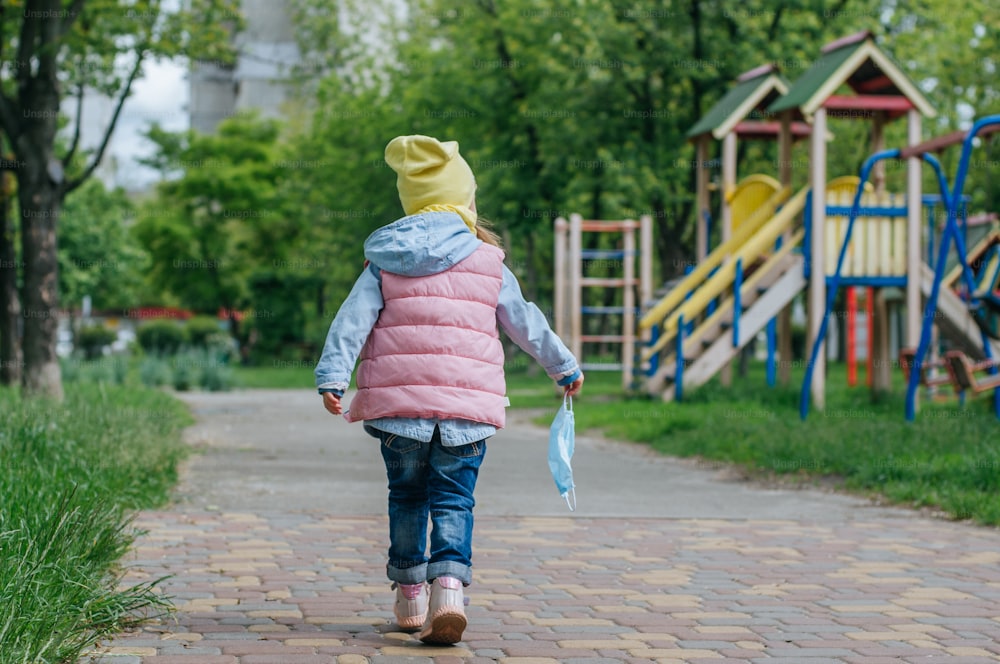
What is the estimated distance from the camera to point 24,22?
1454cm

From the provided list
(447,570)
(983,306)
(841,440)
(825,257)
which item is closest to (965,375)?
(983,306)

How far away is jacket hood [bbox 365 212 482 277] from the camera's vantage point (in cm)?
476

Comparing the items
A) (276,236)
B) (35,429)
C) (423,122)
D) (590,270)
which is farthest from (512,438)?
(276,236)

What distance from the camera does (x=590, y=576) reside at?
6.07 m

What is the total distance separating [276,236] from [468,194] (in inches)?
1821

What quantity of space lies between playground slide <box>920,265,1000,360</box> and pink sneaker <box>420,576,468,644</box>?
12.7m

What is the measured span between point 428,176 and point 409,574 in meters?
1.42

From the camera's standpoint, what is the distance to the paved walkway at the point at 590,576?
4.62m

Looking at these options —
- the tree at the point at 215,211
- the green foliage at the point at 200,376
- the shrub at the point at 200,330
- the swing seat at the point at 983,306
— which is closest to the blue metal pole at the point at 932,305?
the swing seat at the point at 983,306

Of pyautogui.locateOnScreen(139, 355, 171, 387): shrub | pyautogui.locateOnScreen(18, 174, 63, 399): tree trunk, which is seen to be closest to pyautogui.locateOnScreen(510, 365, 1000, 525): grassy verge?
pyautogui.locateOnScreen(18, 174, 63, 399): tree trunk

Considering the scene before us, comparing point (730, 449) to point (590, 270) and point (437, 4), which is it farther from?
point (590, 270)

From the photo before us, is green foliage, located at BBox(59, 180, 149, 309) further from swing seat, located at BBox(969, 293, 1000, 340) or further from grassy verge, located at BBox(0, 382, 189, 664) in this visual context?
grassy verge, located at BBox(0, 382, 189, 664)

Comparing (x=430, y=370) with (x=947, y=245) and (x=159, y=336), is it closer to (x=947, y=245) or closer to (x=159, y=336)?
(x=947, y=245)

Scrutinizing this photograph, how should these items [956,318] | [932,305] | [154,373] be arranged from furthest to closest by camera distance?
[154,373]
[956,318]
[932,305]
